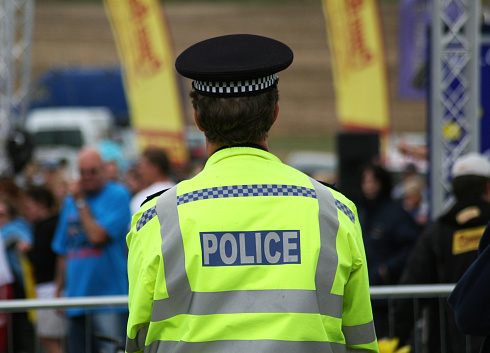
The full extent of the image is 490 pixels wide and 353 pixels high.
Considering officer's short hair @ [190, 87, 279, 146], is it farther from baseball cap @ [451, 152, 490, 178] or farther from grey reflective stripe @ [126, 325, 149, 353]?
baseball cap @ [451, 152, 490, 178]

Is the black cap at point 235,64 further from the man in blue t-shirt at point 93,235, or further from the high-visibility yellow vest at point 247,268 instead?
the man in blue t-shirt at point 93,235

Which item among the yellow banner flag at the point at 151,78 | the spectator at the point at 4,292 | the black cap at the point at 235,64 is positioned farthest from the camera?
the yellow banner flag at the point at 151,78

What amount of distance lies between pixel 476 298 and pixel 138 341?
1043 mm

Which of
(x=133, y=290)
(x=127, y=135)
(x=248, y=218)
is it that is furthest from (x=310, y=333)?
(x=127, y=135)

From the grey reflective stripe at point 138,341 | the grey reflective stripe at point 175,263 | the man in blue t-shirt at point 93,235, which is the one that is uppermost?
the grey reflective stripe at point 175,263

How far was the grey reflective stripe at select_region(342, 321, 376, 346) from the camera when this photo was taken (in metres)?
2.02

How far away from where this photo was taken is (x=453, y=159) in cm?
603

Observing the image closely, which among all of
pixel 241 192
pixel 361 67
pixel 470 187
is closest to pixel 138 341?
pixel 241 192

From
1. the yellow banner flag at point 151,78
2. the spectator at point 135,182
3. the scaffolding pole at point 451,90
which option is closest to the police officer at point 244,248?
the scaffolding pole at point 451,90

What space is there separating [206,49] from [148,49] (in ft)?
31.3

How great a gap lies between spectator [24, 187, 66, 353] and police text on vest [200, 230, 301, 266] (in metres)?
3.30

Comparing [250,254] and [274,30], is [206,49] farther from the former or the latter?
[274,30]

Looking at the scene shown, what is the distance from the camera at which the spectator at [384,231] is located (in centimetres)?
593

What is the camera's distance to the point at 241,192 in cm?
200
